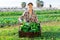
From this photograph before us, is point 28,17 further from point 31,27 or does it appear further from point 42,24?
point 42,24

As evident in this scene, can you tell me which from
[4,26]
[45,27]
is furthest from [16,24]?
[45,27]

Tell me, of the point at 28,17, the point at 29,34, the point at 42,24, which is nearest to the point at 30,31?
the point at 29,34

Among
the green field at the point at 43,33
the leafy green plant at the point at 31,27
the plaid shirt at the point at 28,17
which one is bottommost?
the green field at the point at 43,33

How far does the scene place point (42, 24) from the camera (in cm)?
294

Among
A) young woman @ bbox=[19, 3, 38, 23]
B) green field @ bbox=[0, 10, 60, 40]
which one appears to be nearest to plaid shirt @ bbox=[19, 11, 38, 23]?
young woman @ bbox=[19, 3, 38, 23]

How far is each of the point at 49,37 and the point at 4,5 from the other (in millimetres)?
834

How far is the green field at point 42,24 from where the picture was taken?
271 centimetres

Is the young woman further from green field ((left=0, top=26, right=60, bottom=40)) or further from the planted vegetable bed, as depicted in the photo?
green field ((left=0, top=26, right=60, bottom=40))

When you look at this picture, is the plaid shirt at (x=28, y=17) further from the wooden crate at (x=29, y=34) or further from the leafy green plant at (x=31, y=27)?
the wooden crate at (x=29, y=34)

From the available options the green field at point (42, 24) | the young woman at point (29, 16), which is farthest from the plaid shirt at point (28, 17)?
the green field at point (42, 24)

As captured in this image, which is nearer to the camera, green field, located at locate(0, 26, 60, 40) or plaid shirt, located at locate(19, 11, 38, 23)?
green field, located at locate(0, 26, 60, 40)

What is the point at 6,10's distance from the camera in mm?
3018

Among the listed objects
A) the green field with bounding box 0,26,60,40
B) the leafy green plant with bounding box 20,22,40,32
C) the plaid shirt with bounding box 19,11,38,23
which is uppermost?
the plaid shirt with bounding box 19,11,38,23

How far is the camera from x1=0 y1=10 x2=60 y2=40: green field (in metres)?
2.71
